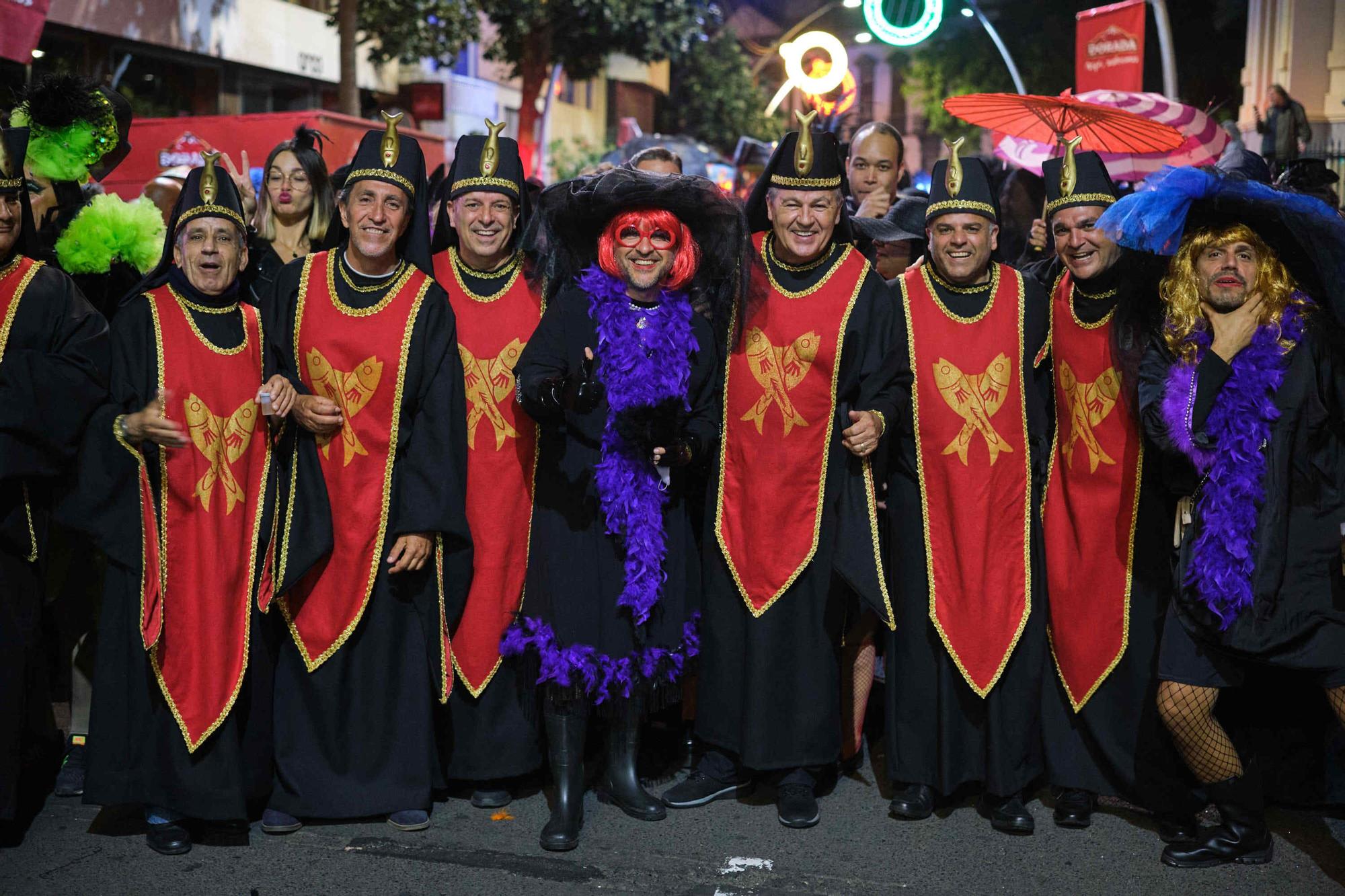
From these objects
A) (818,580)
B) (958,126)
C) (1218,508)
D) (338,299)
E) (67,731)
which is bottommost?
(67,731)

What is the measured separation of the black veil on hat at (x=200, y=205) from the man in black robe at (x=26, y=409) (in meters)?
0.24

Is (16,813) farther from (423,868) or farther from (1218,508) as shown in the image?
(1218,508)

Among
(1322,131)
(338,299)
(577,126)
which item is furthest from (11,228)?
(577,126)

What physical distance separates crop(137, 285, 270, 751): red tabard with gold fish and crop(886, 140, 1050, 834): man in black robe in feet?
7.35

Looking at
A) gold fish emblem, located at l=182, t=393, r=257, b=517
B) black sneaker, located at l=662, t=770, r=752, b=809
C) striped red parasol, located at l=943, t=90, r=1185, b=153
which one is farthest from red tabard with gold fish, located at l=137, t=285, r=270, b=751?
striped red parasol, located at l=943, t=90, r=1185, b=153

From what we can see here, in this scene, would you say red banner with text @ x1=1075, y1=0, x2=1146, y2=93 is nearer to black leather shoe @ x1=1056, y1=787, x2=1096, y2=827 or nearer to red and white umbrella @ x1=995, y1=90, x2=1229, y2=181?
red and white umbrella @ x1=995, y1=90, x2=1229, y2=181

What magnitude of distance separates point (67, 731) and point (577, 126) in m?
35.1

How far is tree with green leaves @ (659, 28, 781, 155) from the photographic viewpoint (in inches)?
1505

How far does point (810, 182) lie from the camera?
459 cm

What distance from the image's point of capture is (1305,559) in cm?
406

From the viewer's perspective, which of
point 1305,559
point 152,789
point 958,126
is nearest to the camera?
point 1305,559

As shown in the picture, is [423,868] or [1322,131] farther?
[1322,131]

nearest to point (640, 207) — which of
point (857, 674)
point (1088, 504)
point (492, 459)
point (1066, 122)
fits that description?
point (492, 459)

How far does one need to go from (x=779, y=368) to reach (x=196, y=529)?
79.9 inches
